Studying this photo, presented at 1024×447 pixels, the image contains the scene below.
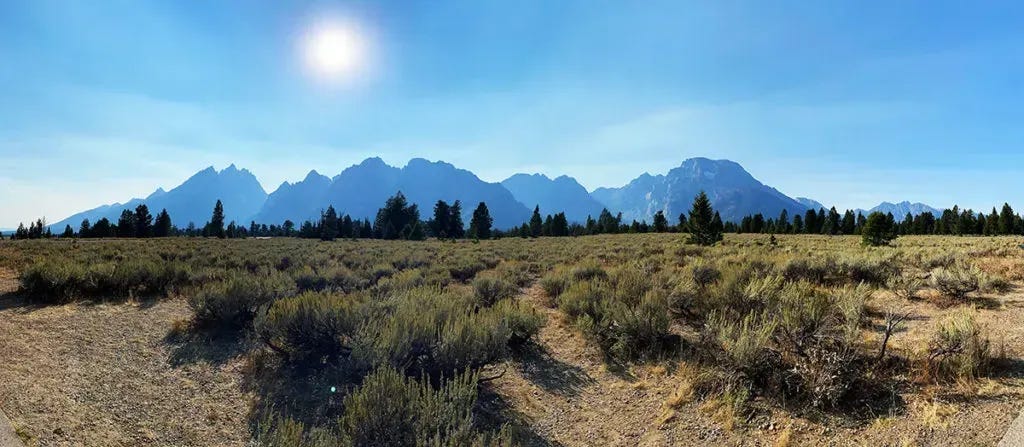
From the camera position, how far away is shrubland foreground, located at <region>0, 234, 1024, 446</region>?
14.5ft

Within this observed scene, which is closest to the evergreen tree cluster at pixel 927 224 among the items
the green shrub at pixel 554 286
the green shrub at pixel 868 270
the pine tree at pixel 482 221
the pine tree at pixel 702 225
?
the pine tree at pixel 702 225

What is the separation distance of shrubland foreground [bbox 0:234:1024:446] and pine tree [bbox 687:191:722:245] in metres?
25.5

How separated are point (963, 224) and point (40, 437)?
104m

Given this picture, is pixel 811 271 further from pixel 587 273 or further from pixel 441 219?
pixel 441 219

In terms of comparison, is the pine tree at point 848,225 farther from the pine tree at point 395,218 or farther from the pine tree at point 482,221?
the pine tree at point 395,218

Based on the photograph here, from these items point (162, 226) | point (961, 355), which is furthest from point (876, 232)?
point (162, 226)

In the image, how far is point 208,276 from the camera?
12500 mm

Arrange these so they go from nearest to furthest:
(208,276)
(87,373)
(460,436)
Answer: (460,436) < (87,373) < (208,276)

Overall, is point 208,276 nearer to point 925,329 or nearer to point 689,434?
point 689,434

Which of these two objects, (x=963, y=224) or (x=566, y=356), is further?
(x=963, y=224)

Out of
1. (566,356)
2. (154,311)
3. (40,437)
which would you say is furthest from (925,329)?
(154,311)

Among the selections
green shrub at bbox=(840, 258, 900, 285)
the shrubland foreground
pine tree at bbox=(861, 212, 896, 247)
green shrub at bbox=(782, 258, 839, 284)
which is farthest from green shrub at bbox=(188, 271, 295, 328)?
pine tree at bbox=(861, 212, 896, 247)

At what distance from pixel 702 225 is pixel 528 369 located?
1305 inches

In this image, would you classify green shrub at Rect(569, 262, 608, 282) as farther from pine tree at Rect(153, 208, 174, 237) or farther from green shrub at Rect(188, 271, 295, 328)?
pine tree at Rect(153, 208, 174, 237)
